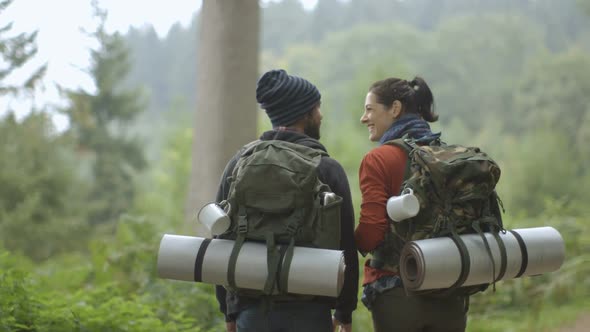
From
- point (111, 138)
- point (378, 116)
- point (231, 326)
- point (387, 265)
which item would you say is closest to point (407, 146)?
point (378, 116)

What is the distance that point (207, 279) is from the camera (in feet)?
9.61

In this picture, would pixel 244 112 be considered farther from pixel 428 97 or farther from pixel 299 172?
pixel 299 172

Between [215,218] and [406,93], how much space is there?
1.28m

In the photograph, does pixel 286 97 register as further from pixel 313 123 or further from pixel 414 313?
pixel 414 313

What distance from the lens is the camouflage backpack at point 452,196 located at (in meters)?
3.01

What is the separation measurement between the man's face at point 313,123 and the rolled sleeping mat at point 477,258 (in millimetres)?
759

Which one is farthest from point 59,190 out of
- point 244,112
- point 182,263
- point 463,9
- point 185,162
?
point 463,9

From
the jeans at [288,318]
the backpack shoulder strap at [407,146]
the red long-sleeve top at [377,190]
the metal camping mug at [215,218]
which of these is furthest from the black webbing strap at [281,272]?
the backpack shoulder strap at [407,146]

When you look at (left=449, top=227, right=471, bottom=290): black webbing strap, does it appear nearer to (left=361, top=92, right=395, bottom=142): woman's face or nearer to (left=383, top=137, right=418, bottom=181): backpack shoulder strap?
(left=383, top=137, right=418, bottom=181): backpack shoulder strap

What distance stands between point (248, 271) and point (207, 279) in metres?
0.22

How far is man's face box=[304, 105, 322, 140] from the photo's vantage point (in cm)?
330

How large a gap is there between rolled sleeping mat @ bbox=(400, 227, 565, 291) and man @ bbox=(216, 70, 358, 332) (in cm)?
34

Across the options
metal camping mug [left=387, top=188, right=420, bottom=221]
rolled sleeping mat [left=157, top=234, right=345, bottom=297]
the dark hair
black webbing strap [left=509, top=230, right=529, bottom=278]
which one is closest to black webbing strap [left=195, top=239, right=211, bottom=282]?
rolled sleeping mat [left=157, top=234, right=345, bottom=297]

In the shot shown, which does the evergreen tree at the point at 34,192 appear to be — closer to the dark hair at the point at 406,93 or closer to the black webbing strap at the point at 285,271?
the dark hair at the point at 406,93
